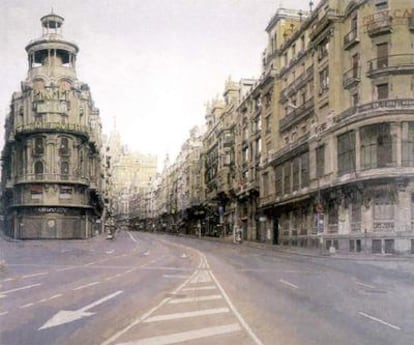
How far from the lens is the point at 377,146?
516 cm

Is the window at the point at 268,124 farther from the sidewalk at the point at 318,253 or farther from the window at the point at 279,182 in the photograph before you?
Result: the sidewalk at the point at 318,253

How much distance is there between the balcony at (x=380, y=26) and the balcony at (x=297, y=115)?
114 centimetres

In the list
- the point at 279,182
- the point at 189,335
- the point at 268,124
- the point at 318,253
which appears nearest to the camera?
the point at 189,335

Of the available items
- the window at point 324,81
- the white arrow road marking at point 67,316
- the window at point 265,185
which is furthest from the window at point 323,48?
the white arrow road marking at point 67,316

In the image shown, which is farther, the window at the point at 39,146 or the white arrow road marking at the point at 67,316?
the window at the point at 39,146

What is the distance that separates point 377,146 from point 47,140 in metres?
3.00

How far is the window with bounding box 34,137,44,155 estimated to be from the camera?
5.34 meters

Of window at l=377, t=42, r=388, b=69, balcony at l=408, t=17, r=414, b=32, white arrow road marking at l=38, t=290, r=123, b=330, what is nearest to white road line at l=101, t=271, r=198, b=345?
white arrow road marking at l=38, t=290, r=123, b=330

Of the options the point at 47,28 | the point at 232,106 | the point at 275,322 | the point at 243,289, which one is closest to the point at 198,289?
the point at 243,289

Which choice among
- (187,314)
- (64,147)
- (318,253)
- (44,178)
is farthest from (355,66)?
(44,178)

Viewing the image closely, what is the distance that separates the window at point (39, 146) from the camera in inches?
210

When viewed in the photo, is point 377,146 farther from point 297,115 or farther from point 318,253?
point 297,115

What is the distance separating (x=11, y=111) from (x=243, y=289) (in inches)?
115

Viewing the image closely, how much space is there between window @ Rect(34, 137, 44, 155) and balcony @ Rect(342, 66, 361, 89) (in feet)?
9.56
